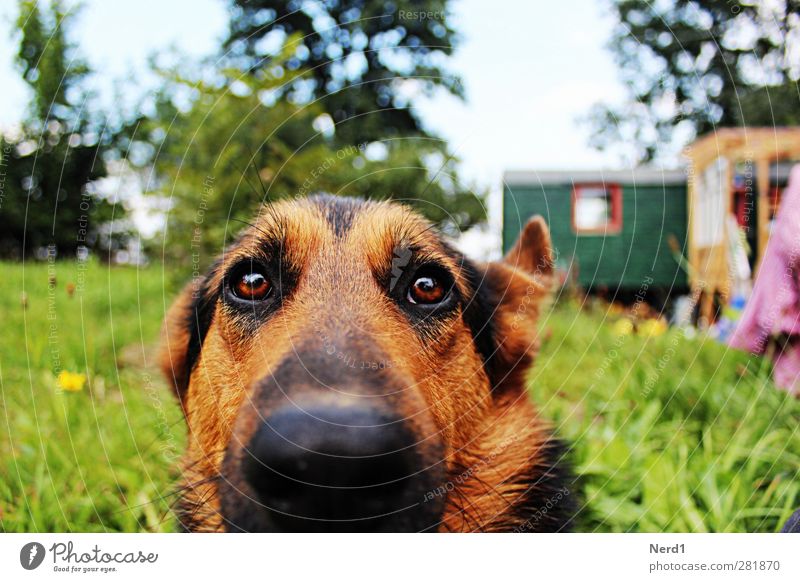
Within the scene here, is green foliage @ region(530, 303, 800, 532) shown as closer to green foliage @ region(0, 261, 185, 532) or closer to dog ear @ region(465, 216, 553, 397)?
dog ear @ region(465, 216, 553, 397)

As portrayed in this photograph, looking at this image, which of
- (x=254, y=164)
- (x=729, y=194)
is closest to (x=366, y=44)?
(x=254, y=164)

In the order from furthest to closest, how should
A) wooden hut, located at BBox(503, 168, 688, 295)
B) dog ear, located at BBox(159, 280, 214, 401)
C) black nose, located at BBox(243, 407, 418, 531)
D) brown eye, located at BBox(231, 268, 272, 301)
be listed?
wooden hut, located at BBox(503, 168, 688, 295) < dog ear, located at BBox(159, 280, 214, 401) < brown eye, located at BBox(231, 268, 272, 301) < black nose, located at BBox(243, 407, 418, 531)

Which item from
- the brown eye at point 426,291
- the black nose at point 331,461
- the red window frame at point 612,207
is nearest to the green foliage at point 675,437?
the red window frame at point 612,207

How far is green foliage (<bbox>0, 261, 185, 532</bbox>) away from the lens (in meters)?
2.83

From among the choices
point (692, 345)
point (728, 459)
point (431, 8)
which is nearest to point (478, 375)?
point (431, 8)

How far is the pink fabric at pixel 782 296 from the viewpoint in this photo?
304 cm

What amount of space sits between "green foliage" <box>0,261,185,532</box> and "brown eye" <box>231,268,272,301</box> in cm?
101

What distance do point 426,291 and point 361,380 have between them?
0.69 m

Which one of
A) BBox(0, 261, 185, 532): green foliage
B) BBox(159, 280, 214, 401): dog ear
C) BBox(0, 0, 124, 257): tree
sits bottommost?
BBox(0, 261, 185, 532): green foliage

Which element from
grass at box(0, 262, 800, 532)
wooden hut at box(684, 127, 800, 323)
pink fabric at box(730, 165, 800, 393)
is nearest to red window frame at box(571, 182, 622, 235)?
wooden hut at box(684, 127, 800, 323)

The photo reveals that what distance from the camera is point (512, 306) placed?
9.05 feet

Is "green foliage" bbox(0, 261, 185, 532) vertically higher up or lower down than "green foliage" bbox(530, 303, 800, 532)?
higher up
